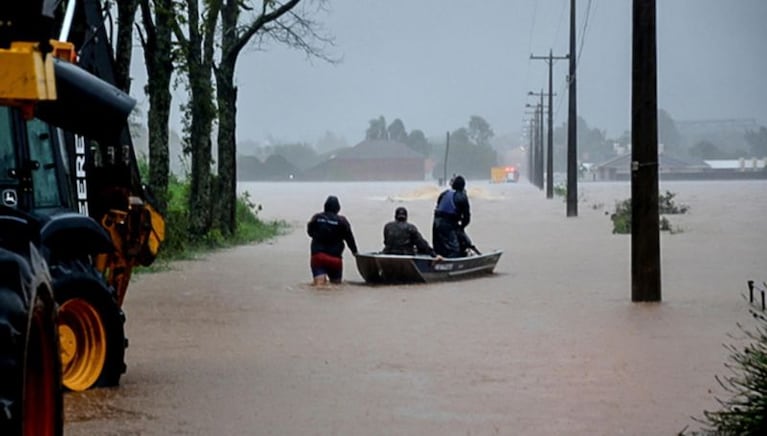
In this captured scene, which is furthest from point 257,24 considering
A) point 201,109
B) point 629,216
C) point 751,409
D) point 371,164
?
point 371,164

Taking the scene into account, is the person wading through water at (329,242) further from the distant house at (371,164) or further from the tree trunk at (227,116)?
the distant house at (371,164)

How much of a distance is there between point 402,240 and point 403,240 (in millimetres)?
17

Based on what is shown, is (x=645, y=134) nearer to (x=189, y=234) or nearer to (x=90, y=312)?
(x=90, y=312)

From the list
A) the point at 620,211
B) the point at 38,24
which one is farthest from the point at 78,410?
the point at 620,211

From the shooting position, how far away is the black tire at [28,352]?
496 cm

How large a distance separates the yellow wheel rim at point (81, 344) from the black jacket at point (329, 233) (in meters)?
11.0

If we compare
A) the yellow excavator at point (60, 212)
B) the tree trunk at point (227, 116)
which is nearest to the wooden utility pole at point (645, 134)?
the yellow excavator at point (60, 212)

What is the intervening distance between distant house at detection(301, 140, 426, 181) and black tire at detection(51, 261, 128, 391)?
133787mm

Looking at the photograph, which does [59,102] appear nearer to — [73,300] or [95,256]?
[73,300]

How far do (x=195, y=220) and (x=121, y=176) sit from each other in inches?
834

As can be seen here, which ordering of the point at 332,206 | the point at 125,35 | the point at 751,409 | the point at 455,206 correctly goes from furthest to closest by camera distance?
the point at 125,35 → the point at 455,206 → the point at 332,206 → the point at 751,409

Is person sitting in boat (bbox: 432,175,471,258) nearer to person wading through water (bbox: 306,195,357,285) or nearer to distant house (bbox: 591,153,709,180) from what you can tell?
person wading through water (bbox: 306,195,357,285)

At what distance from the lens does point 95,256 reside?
37.3 feet

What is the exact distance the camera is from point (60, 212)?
10.1 meters
